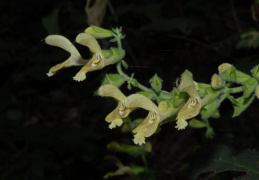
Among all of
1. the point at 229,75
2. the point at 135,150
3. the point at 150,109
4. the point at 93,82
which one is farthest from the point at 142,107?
the point at 93,82

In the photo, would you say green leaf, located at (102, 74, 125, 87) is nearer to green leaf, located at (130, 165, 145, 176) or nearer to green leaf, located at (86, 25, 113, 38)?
green leaf, located at (86, 25, 113, 38)

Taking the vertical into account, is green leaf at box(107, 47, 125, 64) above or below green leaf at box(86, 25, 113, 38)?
below

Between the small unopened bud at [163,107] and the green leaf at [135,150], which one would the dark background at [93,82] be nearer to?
the green leaf at [135,150]

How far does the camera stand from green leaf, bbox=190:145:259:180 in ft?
6.92

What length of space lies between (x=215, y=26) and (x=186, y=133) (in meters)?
2.95

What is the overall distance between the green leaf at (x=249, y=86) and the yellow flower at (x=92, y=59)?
2.43 ft

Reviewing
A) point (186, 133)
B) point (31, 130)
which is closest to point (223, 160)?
point (31, 130)

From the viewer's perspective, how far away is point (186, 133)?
17.9ft

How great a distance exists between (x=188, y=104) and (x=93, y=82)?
512 centimetres

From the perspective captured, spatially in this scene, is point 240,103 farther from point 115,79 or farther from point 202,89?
point 115,79

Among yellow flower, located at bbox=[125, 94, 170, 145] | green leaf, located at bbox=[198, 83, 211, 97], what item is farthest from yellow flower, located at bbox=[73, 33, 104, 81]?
green leaf, located at bbox=[198, 83, 211, 97]

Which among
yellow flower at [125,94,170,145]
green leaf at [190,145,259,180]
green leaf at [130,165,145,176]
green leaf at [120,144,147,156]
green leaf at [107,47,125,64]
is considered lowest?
green leaf at [130,165,145,176]

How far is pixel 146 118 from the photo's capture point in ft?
5.49

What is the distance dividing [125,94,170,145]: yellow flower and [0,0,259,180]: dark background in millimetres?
938
